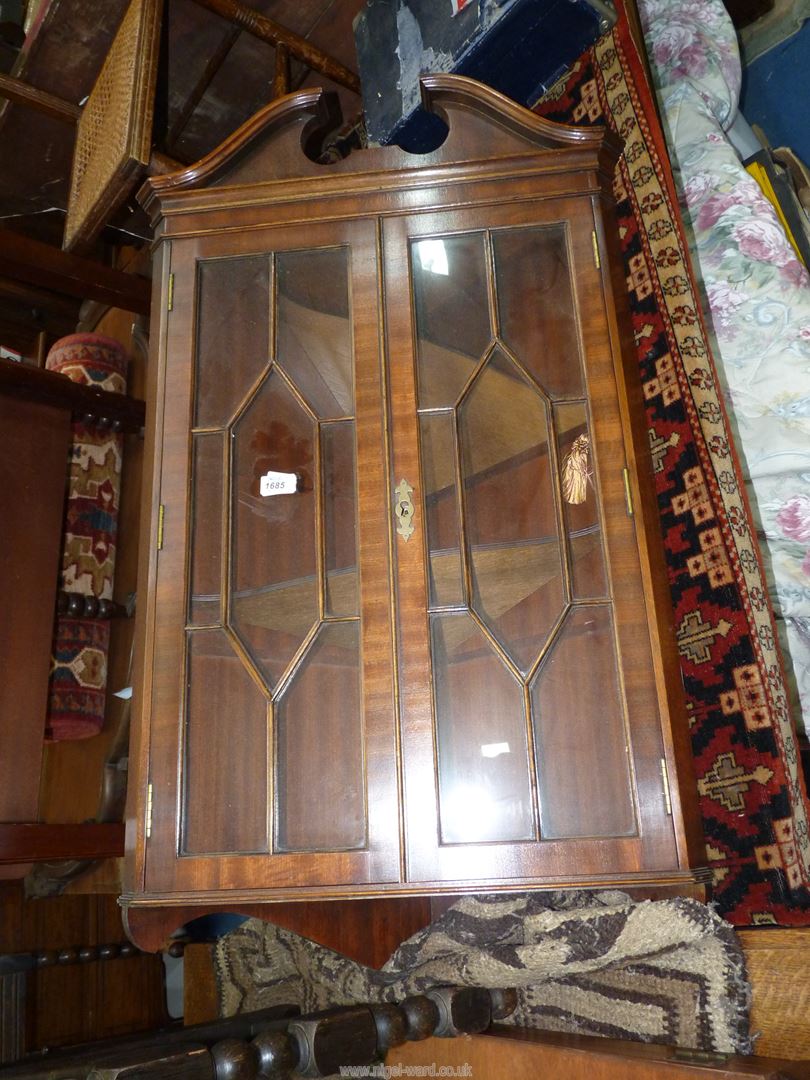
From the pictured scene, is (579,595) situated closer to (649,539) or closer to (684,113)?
(649,539)

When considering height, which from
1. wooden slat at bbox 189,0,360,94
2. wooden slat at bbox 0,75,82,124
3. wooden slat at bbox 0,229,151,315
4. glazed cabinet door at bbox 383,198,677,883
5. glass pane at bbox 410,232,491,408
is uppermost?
wooden slat at bbox 189,0,360,94

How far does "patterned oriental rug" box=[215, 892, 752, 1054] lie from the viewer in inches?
37.9

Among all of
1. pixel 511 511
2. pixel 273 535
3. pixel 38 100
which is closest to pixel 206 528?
pixel 273 535

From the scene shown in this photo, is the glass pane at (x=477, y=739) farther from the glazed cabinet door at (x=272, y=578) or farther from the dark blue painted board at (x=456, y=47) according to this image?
the dark blue painted board at (x=456, y=47)

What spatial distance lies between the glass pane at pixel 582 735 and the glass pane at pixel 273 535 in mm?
267

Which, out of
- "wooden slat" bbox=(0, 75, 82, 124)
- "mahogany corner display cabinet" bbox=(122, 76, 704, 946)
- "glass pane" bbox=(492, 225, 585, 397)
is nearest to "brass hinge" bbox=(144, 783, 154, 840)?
"mahogany corner display cabinet" bbox=(122, 76, 704, 946)

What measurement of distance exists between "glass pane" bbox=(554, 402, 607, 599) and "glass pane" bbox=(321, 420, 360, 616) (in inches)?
9.1

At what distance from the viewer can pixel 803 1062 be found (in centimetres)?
89

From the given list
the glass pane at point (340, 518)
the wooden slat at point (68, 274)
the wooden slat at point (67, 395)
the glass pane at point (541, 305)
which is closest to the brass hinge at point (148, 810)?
the glass pane at point (340, 518)

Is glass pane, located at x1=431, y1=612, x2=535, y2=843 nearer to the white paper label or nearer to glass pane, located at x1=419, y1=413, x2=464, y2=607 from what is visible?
glass pane, located at x1=419, y1=413, x2=464, y2=607

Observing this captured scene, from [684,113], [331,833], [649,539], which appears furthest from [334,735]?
[684,113]

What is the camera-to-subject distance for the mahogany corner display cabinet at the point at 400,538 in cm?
91

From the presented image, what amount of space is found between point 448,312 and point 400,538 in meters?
0.28

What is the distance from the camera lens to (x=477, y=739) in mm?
938
